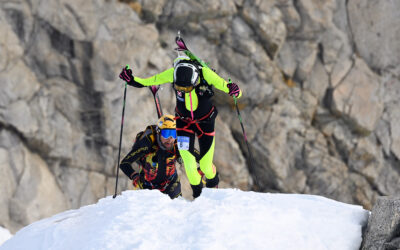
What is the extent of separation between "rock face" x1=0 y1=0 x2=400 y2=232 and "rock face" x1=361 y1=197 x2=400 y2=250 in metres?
11.9

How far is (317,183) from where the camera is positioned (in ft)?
62.3

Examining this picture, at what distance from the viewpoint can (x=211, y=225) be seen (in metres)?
4.20

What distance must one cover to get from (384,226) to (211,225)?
167 centimetres

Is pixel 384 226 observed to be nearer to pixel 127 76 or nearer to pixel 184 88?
pixel 184 88

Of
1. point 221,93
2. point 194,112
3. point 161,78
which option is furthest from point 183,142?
point 221,93

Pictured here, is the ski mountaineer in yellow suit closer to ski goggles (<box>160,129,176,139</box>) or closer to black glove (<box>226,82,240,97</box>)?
black glove (<box>226,82,240,97</box>)

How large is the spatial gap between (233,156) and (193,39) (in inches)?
206

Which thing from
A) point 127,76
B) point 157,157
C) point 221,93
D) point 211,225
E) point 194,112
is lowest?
point 157,157

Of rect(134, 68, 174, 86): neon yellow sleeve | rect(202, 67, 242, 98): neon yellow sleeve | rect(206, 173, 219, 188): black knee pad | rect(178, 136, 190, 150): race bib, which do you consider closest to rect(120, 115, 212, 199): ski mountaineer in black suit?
rect(206, 173, 219, 188): black knee pad

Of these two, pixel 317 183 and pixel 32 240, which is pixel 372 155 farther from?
pixel 32 240

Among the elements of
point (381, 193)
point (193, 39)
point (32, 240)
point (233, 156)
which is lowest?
point (381, 193)

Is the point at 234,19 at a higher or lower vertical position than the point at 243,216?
higher

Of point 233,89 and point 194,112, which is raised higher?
point 233,89

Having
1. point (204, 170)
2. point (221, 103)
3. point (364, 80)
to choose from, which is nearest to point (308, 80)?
point (364, 80)
